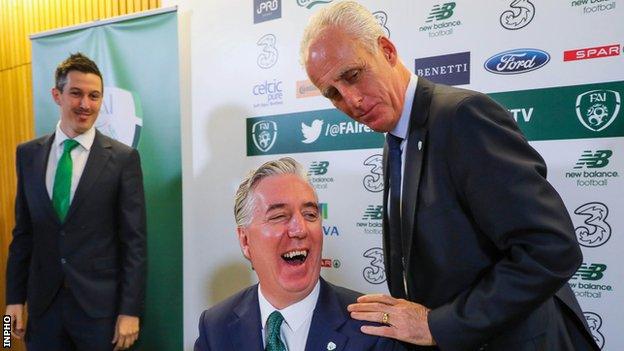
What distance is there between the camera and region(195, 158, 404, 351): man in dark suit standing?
4.68ft

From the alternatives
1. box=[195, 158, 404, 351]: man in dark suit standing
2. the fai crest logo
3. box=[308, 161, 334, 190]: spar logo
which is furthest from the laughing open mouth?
the fai crest logo

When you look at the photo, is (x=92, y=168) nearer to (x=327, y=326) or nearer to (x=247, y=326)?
(x=247, y=326)

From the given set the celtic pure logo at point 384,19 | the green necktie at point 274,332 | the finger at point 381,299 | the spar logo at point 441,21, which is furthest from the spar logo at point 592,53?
the green necktie at point 274,332

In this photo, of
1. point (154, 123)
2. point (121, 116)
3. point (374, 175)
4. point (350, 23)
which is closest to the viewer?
point (350, 23)

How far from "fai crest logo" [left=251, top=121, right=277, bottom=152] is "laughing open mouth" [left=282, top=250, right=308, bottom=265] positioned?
1.68m

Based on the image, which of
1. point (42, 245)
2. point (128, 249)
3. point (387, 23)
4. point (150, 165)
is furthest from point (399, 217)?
point (150, 165)

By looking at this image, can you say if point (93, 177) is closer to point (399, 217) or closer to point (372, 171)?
point (372, 171)

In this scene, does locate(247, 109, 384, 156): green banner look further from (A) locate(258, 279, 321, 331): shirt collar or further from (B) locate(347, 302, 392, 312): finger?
(B) locate(347, 302, 392, 312): finger

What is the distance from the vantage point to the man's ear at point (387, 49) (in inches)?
54.3

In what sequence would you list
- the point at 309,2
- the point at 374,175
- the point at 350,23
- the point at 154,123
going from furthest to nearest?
the point at 154,123, the point at 309,2, the point at 374,175, the point at 350,23

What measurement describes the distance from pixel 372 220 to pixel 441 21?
1124mm

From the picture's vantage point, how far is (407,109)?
141 cm

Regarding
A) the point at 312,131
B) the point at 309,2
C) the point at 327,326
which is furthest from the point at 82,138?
the point at 327,326

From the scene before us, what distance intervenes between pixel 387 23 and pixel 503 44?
64 centimetres
